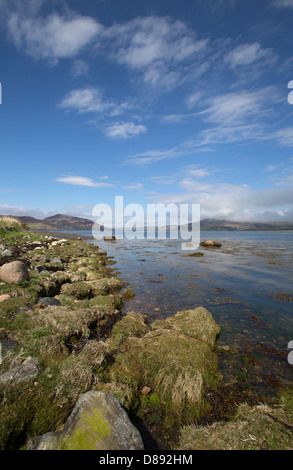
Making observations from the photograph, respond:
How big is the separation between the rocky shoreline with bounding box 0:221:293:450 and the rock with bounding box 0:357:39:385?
3 centimetres

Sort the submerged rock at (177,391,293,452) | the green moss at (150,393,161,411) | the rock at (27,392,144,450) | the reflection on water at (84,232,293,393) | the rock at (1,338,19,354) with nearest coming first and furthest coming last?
1. the rock at (27,392,144,450)
2. the submerged rock at (177,391,293,452)
3. the green moss at (150,393,161,411)
4. the rock at (1,338,19,354)
5. the reflection on water at (84,232,293,393)

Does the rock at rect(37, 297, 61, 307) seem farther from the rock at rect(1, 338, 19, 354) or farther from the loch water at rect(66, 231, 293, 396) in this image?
the loch water at rect(66, 231, 293, 396)

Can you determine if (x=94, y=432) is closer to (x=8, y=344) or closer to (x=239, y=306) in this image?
(x=8, y=344)

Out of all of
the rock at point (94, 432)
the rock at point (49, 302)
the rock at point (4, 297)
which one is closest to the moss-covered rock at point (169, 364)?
the rock at point (94, 432)

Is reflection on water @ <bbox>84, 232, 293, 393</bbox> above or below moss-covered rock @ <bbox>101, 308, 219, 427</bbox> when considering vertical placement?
below

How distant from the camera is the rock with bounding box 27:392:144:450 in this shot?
3.99m

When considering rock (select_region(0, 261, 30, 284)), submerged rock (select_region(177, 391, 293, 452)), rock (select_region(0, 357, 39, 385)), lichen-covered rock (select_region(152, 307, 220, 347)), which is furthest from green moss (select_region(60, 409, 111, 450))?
rock (select_region(0, 261, 30, 284))

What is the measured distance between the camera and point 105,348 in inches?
291

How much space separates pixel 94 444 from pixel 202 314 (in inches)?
304

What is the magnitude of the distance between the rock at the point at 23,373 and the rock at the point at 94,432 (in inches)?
67.4

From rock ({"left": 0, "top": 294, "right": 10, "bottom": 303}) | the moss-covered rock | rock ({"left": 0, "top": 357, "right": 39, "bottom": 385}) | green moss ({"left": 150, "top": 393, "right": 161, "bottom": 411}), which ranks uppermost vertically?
rock ({"left": 0, "top": 294, "right": 10, "bottom": 303})

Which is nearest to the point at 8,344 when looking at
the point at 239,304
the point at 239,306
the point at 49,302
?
the point at 49,302
